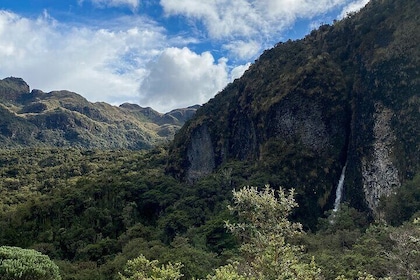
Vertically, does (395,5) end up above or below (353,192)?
above

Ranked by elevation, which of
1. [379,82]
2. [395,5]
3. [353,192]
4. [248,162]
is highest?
[395,5]

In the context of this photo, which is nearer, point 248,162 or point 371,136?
point 371,136

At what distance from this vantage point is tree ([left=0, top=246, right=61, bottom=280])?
2192cm

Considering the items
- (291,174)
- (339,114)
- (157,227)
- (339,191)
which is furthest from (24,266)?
(339,114)

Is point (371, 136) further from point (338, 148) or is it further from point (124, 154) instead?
point (124, 154)

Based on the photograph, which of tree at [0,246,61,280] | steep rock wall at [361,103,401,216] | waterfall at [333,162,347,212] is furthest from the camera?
waterfall at [333,162,347,212]

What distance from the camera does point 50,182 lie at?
101938 millimetres

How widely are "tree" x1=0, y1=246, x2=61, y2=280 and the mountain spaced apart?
3983 cm

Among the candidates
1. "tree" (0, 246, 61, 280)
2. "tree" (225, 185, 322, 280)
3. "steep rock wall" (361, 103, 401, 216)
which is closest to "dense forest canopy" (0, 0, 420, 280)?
"steep rock wall" (361, 103, 401, 216)

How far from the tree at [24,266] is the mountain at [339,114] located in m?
39.8

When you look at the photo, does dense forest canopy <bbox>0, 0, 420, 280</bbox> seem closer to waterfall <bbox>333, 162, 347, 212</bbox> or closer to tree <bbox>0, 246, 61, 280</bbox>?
waterfall <bbox>333, 162, 347, 212</bbox>

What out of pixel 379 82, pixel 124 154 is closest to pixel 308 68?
pixel 379 82

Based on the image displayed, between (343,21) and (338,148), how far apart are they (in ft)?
98.5

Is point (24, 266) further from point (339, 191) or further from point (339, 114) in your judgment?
point (339, 114)
